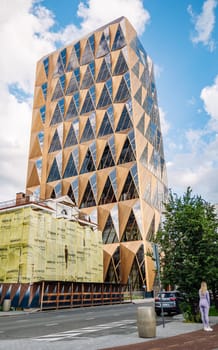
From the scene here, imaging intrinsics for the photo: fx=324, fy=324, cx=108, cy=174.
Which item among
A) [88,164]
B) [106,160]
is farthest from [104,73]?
[88,164]

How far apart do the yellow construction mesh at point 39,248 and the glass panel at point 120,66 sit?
103 ft

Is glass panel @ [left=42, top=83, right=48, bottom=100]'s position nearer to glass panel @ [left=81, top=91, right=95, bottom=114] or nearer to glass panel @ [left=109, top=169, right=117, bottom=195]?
glass panel @ [left=81, top=91, right=95, bottom=114]

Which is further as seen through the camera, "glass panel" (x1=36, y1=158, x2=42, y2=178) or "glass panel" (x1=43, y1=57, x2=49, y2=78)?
"glass panel" (x1=43, y1=57, x2=49, y2=78)

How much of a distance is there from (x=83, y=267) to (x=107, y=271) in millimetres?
8812

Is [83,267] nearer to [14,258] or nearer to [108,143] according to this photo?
[14,258]

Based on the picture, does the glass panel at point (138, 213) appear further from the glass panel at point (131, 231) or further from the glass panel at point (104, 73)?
the glass panel at point (104, 73)

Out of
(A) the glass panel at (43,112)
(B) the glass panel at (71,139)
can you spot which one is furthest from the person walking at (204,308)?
(A) the glass panel at (43,112)

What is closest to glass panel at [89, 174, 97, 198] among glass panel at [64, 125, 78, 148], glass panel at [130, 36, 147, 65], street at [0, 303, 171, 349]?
glass panel at [64, 125, 78, 148]

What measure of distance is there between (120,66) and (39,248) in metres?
38.8

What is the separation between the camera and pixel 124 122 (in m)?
55.4

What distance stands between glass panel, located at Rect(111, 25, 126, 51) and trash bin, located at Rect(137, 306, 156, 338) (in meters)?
58.0

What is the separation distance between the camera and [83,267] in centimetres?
4128

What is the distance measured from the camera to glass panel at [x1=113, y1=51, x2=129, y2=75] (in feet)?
193

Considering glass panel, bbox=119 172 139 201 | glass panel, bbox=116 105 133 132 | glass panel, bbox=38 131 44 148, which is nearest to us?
glass panel, bbox=119 172 139 201
